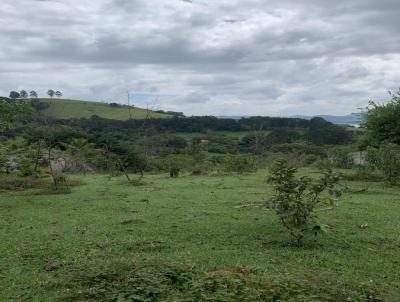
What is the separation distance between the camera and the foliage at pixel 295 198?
268 inches

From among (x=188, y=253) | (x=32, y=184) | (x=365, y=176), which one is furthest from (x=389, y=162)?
(x=32, y=184)

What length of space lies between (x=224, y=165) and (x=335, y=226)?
14977 millimetres

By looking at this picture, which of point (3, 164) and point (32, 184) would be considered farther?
point (3, 164)

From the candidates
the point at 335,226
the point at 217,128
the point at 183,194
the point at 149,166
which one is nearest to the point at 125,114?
the point at 217,128

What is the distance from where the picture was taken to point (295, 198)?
686cm

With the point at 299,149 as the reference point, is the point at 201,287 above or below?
below

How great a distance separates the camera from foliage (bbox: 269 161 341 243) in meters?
6.81

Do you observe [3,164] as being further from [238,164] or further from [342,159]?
[342,159]

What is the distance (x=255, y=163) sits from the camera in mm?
24234

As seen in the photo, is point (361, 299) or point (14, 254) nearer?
point (361, 299)

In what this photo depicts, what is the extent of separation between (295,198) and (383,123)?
16.5m

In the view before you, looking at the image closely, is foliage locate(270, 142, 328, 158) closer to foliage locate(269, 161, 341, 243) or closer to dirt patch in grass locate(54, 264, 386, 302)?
foliage locate(269, 161, 341, 243)

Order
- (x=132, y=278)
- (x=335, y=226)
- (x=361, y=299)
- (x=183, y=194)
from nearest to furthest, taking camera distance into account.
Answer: (x=361, y=299), (x=132, y=278), (x=335, y=226), (x=183, y=194)

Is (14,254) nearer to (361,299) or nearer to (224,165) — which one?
(361,299)
